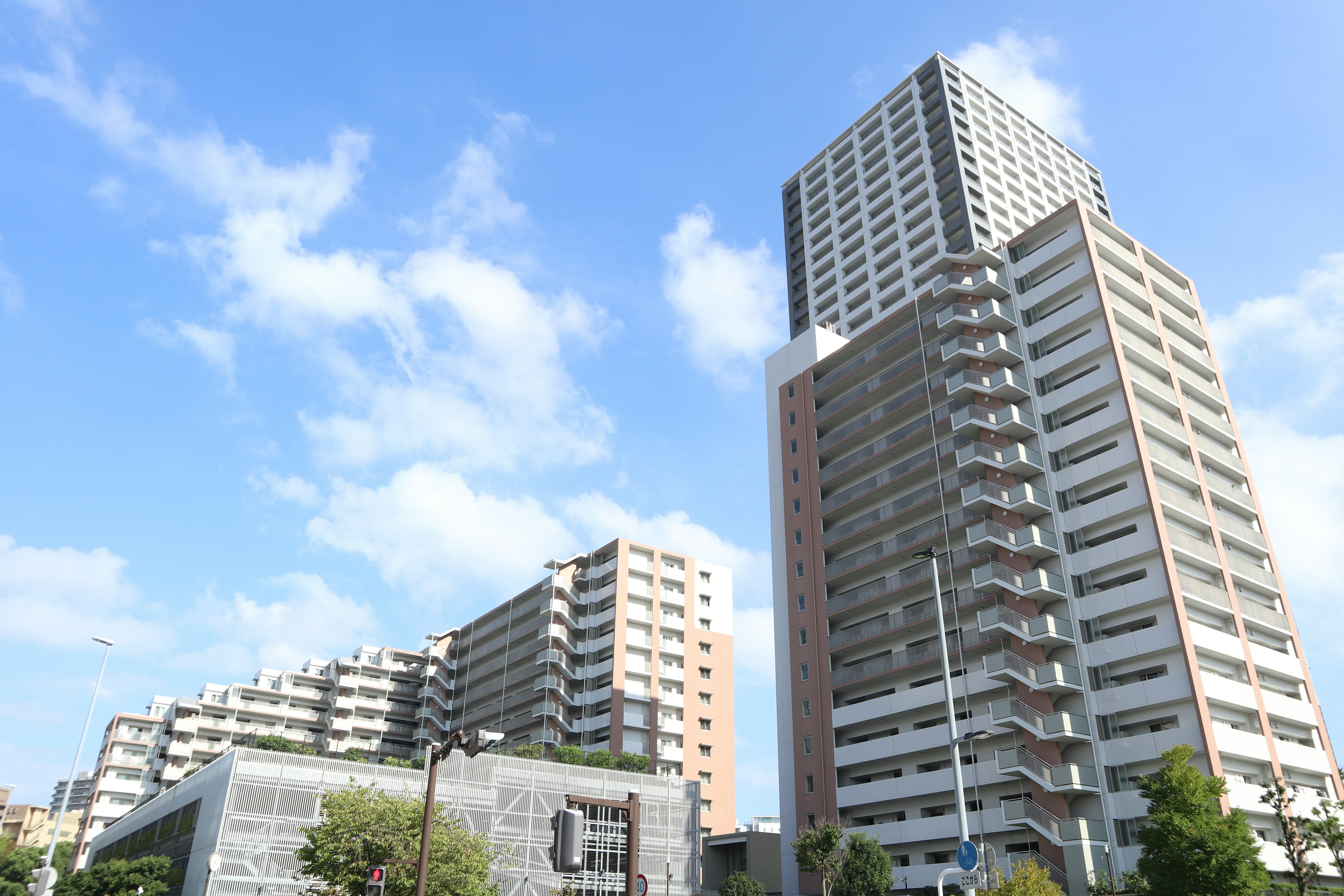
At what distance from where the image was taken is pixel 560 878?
55625mm

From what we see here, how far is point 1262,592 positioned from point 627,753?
171 ft

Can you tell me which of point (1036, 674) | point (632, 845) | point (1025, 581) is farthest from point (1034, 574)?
point (632, 845)

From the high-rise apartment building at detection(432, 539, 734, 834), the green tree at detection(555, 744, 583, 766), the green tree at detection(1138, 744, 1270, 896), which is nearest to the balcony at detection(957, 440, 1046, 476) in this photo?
the green tree at detection(1138, 744, 1270, 896)

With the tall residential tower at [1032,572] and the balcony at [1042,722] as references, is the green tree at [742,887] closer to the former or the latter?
the tall residential tower at [1032,572]

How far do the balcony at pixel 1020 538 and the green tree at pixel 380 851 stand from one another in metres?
38.5

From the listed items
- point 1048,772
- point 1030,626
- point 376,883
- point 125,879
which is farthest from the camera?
point 1030,626

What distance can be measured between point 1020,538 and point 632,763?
3595 cm

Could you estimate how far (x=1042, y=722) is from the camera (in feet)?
178

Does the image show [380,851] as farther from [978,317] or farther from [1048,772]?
[978,317]

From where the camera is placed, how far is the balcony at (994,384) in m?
65.7

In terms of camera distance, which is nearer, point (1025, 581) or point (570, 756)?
point (1025, 581)

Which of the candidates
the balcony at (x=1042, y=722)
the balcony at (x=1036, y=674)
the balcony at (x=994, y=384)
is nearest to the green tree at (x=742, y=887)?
the balcony at (x=1042, y=722)

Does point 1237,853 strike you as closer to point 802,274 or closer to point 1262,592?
point 1262,592

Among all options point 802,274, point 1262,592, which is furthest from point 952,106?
point 1262,592
